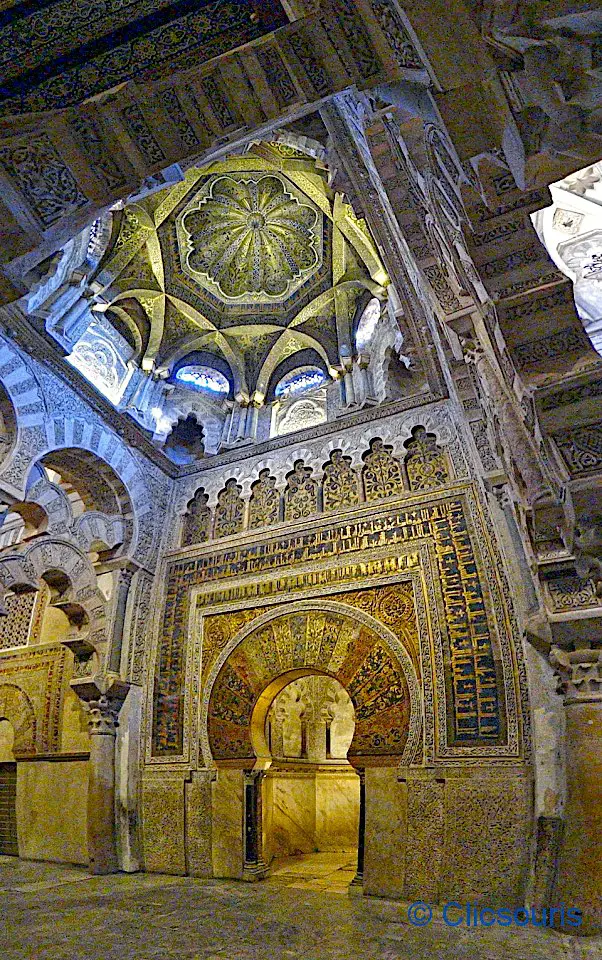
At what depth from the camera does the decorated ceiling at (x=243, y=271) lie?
9.40 metres

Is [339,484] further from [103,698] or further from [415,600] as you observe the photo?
[103,698]

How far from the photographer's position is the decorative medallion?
978cm

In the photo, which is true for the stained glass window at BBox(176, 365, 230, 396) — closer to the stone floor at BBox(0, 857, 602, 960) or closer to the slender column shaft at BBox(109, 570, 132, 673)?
the slender column shaft at BBox(109, 570, 132, 673)

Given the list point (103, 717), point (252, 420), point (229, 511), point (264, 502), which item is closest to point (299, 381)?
point (252, 420)

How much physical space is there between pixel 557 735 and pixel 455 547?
2351 mm

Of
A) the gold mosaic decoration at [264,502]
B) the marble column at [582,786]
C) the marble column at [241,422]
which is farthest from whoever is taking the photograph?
the marble column at [241,422]

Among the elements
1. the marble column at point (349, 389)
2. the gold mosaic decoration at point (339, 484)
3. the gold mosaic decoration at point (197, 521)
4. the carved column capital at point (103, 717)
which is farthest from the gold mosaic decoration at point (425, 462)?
the carved column capital at point (103, 717)

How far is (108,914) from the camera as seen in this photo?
555cm

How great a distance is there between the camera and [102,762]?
27.3 ft

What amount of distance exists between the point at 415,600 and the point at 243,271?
263 inches

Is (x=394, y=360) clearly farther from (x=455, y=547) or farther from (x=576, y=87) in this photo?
(x=576, y=87)

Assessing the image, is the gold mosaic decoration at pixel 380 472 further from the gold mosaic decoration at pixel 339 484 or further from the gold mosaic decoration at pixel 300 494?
the gold mosaic decoration at pixel 300 494

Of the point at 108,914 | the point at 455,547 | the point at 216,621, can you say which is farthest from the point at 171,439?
the point at 108,914

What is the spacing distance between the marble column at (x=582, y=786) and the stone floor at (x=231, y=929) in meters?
0.30
